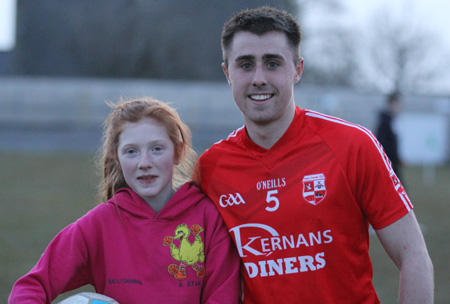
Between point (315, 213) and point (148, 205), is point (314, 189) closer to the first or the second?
point (315, 213)

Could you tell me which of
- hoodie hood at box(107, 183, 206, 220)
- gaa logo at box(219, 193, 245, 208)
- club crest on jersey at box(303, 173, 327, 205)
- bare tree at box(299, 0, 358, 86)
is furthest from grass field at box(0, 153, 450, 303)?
bare tree at box(299, 0, 358, 86)

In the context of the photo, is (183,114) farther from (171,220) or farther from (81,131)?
(171,220)

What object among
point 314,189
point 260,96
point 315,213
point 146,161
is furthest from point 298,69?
point 146,161

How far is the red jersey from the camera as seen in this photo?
8.00 feet

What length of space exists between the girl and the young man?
5.7 inches

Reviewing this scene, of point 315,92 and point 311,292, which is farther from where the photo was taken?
point 315,92

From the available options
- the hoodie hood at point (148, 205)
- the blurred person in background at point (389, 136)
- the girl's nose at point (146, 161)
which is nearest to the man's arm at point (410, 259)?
the hoodie hood at point (148, 205)

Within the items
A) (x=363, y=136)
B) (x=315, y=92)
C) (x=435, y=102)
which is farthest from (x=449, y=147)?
(x=363, y=136)

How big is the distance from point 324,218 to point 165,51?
95.2 feet

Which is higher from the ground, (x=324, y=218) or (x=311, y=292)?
(x=324, y=218)

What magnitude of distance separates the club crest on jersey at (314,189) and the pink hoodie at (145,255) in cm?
48

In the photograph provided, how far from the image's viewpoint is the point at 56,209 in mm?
10430

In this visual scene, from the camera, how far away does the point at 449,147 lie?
23.2m

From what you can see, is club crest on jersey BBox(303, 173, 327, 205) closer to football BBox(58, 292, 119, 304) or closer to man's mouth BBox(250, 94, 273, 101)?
man's mouth BBox(250, 94, 273, 101)
